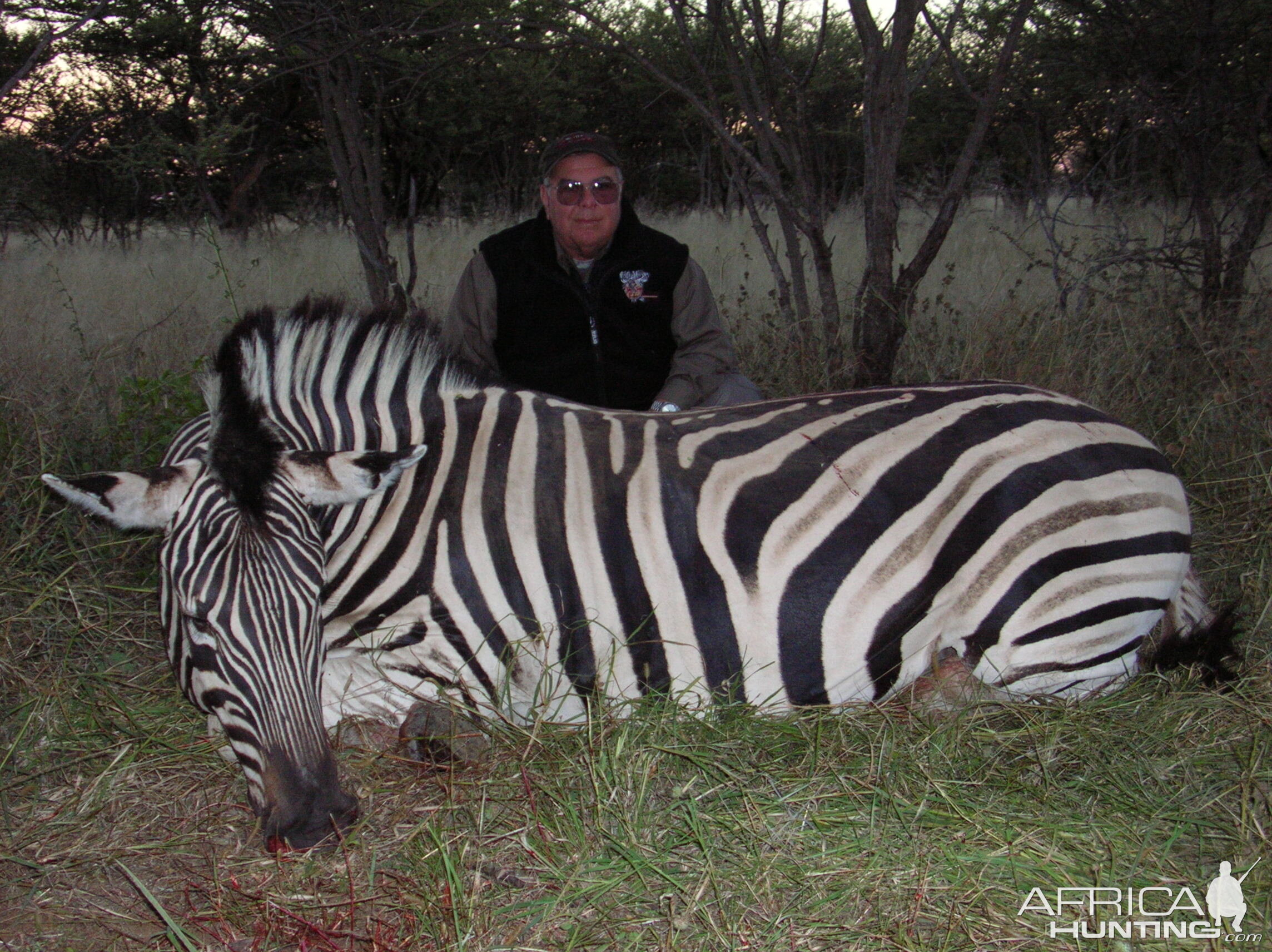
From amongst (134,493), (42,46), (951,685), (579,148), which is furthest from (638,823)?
(42,46)

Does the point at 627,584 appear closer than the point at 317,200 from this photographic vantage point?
Yes

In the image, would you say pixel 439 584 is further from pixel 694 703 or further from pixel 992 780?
pixel 992 780

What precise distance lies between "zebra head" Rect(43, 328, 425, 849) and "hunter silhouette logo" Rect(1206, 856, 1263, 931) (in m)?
1.78

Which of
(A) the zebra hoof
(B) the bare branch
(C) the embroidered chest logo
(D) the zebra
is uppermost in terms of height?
(B) the bare branch

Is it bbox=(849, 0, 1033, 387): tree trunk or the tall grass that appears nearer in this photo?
the tall grass

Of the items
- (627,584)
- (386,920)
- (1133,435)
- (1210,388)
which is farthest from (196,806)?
(1210,388)

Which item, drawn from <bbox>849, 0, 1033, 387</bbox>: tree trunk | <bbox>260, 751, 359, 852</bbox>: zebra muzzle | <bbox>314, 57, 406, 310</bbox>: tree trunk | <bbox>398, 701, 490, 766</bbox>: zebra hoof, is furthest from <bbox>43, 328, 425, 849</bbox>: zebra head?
<bbox>849, 0, 1033, 387</bbox>: tree trunk

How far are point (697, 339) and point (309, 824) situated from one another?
Result: 2675mm

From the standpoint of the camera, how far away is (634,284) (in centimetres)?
396

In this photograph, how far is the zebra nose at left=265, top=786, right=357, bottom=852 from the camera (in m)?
1.94

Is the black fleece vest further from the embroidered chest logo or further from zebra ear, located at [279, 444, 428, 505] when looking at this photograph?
zebra ear, located at [279, 444, 428, 505]

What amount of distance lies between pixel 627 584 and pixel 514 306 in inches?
71.1

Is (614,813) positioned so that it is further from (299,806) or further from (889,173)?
(889,173)

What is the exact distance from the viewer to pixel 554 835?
2203mm
